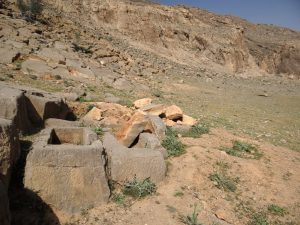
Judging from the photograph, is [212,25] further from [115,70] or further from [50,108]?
[50,108]

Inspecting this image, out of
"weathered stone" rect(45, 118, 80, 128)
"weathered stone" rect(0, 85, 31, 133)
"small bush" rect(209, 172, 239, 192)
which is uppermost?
"weathered stone" rect(0, 85, 31, 133)

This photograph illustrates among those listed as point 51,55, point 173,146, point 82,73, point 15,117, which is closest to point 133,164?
point 173,146

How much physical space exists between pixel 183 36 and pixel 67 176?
2212 centimetres

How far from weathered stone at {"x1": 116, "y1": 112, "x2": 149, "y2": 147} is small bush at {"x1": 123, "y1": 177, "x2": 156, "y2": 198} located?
1080 millimetres

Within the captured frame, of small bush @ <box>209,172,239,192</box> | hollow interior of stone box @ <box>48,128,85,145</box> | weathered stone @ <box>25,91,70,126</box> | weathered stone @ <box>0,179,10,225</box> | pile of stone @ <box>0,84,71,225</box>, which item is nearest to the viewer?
weathered stone @ <box>0,179,10,225</box>

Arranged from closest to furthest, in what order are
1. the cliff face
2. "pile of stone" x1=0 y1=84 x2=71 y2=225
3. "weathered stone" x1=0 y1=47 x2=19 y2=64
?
"pile of stone" x1=0 y1=84 x2=71 y2=225 → "weathered stone" x1=0 y1=47 x2=19 y2=64 → the cliff face

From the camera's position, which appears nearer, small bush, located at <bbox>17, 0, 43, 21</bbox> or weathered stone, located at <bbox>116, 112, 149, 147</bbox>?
weathered stone, located at <bbox>116, 112, 149, 147</bbox>

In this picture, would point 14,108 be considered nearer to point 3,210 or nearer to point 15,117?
point 15,117

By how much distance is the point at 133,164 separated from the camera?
4195mm

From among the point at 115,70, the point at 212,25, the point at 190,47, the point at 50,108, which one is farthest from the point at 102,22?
the point at 50,108

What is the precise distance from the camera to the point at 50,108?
5.31m

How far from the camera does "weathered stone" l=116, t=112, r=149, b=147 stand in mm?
5121

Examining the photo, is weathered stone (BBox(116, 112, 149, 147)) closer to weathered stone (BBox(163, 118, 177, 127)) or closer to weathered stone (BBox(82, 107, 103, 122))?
weathered stone (BBox(82, 107, 103, 122))

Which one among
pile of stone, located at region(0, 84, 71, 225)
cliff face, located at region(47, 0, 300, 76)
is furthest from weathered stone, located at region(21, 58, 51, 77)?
cliff face, located at region(47, 0, 300, 76)
